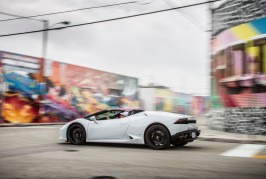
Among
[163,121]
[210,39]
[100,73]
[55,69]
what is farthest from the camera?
[100,73]

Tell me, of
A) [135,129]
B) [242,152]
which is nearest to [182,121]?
[135,129]

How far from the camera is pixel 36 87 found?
27750 mm

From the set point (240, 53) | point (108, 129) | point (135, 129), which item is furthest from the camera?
point (240, 53)

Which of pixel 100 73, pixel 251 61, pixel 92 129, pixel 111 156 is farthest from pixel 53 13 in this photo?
pixel 100 73

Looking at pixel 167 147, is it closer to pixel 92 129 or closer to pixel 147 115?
pixel 147 115

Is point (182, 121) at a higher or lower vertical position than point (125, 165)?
higher

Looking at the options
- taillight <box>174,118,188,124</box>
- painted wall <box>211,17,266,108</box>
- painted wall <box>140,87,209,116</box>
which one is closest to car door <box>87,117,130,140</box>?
taillight <box>174,118,188,124</box>

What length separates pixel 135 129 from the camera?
375 inches

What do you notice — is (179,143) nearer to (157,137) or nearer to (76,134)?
(157,137)

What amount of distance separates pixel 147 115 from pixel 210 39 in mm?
12761

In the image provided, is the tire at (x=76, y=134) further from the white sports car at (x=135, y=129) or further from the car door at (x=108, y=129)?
the car door at (x=108, y=129)

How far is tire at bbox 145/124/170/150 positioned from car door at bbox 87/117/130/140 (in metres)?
0.74

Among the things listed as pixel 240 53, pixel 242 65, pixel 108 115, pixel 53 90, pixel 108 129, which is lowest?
pixel 108 129

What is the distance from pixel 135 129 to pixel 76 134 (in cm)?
202
